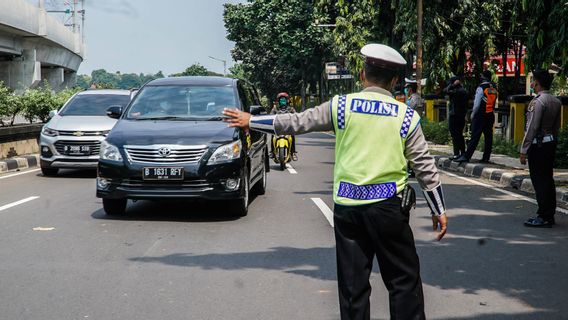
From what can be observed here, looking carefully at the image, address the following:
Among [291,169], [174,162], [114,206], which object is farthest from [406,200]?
[291,169]

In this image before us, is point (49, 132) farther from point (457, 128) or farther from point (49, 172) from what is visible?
point (457, 128)

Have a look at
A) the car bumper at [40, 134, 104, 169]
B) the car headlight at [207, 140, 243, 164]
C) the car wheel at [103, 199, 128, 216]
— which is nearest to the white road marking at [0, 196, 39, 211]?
the car wheel at [103, 199, 128, 216]

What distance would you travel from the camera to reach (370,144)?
159 inches

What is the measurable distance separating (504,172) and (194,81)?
21.2ft

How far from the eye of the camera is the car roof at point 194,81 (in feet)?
35.6

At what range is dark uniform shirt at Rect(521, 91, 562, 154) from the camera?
354 inches

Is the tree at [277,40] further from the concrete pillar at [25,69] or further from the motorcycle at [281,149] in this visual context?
the motorcycle at [281,149]

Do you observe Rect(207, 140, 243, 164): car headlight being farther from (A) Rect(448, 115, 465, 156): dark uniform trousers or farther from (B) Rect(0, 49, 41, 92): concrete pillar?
(B) Rect(0, 49, 41, 92): concrete pillar

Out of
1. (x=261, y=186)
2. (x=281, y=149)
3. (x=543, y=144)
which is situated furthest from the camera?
(x=281, y=149)

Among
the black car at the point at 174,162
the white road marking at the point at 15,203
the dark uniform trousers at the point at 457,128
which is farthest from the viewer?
the dark uniform trousers at the point at 457,128

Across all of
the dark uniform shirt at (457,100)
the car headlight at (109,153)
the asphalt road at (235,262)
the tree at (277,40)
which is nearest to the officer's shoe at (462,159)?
the dark uniform shirt at (457,100)

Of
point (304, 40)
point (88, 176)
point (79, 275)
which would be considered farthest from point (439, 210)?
point (304, 40)

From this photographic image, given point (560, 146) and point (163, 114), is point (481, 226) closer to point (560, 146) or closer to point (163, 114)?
point (163, 114)

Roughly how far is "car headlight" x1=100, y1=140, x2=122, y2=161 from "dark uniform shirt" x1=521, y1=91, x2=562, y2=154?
4.65m
